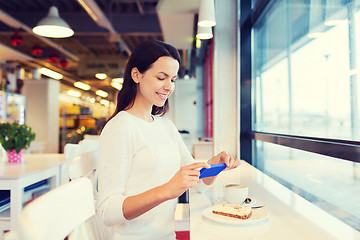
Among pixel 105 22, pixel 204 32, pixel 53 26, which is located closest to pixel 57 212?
pixel 204 32

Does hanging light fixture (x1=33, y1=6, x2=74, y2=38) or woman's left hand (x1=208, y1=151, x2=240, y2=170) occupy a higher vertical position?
hanging light fixture (x1=33, y1=6, x2=74, y2=38)

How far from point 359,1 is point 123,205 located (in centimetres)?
135

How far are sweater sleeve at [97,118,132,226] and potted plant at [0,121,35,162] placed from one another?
2.05 m

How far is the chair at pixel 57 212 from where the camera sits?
0.62 meters

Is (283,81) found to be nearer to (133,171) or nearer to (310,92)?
(310,92)

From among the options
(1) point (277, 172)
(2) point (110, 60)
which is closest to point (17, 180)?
(1) point (277, 172)

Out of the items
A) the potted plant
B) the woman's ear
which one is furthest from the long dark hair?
the potted plant

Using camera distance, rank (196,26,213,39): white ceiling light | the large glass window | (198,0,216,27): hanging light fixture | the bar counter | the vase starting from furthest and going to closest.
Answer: the vase, (196,26,213,39): white ceiling light, (198,0,216,27): hanging light fixture, the large glass window, the bar counter

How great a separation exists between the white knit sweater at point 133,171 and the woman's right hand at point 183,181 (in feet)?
0.68

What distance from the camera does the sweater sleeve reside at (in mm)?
1148

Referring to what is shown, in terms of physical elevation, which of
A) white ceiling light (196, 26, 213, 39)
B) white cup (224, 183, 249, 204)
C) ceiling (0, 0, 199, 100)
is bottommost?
white cup (224, 183, 249, 204)

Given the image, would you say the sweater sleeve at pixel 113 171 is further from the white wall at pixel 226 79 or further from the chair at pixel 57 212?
the white wall at pixel 226 79

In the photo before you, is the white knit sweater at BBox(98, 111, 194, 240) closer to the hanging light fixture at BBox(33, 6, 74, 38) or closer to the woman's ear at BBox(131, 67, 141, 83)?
the woman's ear at BBox(131, 67, 141, 83)

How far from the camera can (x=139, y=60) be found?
4.64ft
